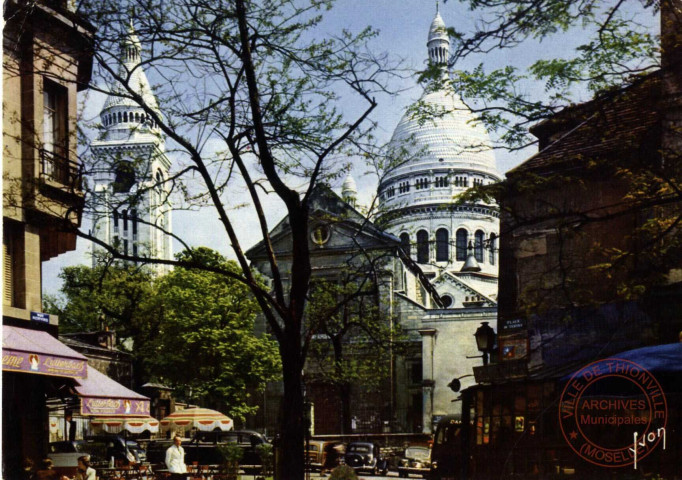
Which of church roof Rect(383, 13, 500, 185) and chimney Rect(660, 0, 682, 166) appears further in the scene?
church roof Rect(383, 13, 500, 185)

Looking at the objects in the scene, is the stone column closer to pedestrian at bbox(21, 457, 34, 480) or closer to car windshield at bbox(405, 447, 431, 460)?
car windshield at bbox(405, 447, 431, 460)

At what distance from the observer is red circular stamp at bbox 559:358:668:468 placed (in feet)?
32.0

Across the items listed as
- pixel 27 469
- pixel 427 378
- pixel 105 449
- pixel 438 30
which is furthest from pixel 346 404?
pixel 438 30

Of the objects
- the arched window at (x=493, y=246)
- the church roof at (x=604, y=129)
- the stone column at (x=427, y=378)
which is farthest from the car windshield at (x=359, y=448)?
the church roof at (x=604, y=129)

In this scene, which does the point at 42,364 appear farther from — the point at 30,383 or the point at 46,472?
the point at 30,383

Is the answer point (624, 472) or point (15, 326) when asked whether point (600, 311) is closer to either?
point (624, 472)

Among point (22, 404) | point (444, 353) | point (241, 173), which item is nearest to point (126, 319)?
point (444, 353)

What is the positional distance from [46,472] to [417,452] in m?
15.7

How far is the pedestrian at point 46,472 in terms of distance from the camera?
48.4ft

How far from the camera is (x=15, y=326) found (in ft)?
49.1

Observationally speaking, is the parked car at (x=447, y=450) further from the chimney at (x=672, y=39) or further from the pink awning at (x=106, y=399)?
the chimney at (x=672, y=39)

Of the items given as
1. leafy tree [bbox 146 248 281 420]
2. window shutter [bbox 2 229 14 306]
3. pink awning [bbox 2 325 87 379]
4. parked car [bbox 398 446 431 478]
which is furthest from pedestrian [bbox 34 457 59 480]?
leafy tree [bbox 146 248 281 420]

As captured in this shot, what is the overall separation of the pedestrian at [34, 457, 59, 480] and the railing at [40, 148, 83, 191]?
169 inches

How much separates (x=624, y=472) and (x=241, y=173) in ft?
22.4
